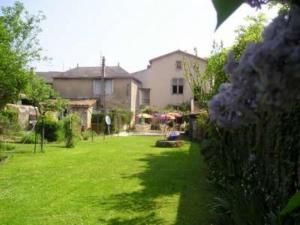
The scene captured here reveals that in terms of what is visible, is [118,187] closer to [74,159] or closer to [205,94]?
[205,94]

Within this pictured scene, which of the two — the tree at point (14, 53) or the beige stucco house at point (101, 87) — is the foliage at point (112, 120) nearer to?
the beige stucco house at point (101, 87)

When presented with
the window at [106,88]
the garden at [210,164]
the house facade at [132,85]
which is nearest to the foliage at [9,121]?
the garden at [210,164]

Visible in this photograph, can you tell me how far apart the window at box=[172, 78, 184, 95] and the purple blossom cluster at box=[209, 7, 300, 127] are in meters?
58.6

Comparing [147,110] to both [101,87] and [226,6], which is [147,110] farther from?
[226,6]

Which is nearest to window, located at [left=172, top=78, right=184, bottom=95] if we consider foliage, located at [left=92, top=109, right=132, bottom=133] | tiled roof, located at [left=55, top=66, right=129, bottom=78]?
tiled roof, located at [left=55, top=66, right=129, bottom=78]

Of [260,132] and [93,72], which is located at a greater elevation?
[93,72]

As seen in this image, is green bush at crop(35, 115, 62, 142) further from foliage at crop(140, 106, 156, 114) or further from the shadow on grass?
foliage at crop(140, 106, 156, 114)

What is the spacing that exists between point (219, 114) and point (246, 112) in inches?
2.9

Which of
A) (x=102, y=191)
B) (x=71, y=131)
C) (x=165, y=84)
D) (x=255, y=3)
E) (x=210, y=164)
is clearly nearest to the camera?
(x=255, y=3)

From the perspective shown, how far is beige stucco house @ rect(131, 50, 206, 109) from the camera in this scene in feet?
195

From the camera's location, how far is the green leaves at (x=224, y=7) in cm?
84

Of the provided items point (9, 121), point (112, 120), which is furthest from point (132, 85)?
point (9, 121)

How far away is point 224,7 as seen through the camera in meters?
0.85

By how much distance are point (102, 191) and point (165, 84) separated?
157 ft
